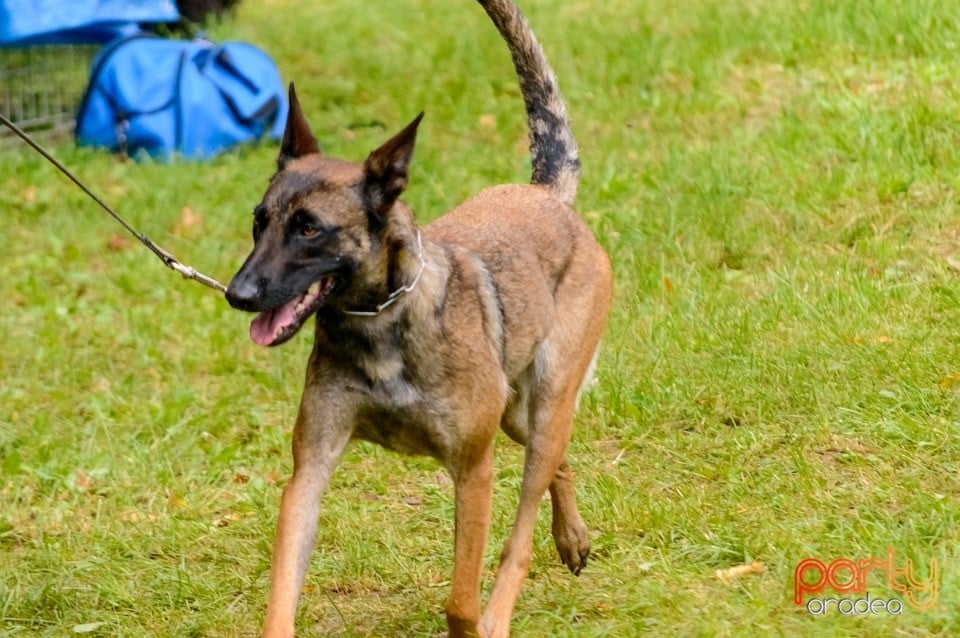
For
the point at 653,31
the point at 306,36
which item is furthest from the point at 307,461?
the point at 306,36

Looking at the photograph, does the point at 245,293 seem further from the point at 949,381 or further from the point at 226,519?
the point at 949,381

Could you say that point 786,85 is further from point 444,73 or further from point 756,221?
point 444,73

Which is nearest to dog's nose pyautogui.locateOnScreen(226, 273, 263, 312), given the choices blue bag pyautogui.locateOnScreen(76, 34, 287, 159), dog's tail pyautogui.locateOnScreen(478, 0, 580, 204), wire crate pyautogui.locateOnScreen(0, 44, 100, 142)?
dog's tail pyautogui.locateOnScreen(478, 0, 580, 204)

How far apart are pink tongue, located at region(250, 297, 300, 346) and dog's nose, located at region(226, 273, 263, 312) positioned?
0.10m

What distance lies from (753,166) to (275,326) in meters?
5.13

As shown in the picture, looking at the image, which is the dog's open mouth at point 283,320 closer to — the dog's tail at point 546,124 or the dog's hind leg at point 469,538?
the dog's hind leg at point 469,538

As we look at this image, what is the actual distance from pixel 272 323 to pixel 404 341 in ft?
1.53

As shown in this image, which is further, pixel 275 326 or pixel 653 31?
pixel 653 31

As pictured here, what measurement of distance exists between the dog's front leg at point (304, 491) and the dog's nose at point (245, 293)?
1.64 ft

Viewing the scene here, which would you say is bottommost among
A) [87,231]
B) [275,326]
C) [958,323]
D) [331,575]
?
[87,231]

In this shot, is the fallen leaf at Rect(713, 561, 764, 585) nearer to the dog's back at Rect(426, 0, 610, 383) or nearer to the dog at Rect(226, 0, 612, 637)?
the dog at Rect(226, 0, 612, 637)

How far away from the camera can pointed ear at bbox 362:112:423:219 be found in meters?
4.35

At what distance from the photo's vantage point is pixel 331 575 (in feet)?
17.5

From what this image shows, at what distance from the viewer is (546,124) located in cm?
579
